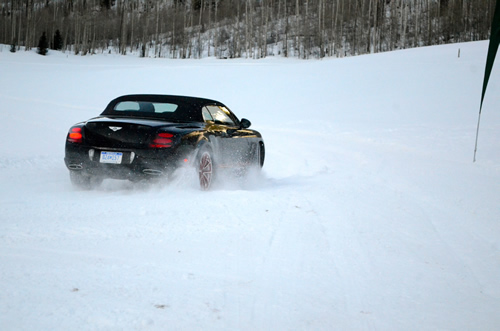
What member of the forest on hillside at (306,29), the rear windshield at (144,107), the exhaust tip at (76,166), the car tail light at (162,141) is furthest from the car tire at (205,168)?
the forest on hillside at (306,29)

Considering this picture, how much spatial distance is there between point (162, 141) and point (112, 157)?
65 cm

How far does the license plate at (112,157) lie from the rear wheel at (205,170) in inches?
40.1

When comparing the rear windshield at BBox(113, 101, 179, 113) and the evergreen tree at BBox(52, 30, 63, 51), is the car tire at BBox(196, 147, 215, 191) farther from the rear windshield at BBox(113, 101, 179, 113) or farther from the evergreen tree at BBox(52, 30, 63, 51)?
the evergreen tree at BBox(52, 30, 63, 51)

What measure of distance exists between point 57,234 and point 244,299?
2.10 m

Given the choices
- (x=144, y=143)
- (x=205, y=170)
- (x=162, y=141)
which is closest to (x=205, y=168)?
(x=205, y=170)

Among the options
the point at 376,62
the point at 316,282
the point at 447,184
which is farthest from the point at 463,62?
the point at 316,282

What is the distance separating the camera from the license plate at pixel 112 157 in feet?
19.3

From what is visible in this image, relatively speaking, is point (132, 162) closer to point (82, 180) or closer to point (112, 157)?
point (112, 157)

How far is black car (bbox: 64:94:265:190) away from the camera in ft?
19.3

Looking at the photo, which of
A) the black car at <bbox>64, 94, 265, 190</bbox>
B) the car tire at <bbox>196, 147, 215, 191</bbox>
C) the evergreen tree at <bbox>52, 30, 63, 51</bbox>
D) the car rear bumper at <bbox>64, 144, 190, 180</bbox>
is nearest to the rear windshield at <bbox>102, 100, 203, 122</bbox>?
the black car at <bbox>64, 94, 265, 190</bbox>

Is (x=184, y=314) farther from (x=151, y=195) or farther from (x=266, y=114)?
(x=266, y=114)

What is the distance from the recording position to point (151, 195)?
609cm

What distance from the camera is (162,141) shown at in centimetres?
588

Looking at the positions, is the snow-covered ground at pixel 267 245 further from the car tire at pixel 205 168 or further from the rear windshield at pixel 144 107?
the rear windshield at pixel 144 107
